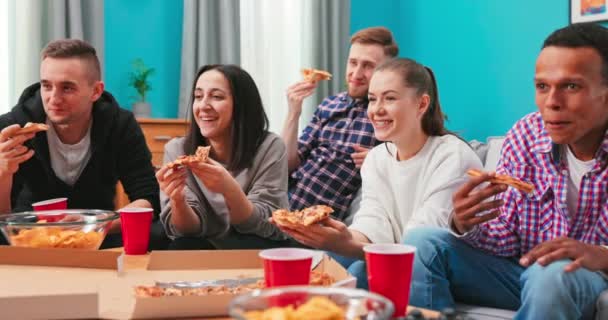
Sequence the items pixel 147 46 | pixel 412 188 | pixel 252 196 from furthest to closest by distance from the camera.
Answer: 1. pixel 147 46
2. pixel 252 196
3. pixel 412 188

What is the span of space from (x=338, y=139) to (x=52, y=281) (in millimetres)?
1996

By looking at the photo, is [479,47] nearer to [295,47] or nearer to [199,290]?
[295,47]

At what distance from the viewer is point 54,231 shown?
1.56 meters

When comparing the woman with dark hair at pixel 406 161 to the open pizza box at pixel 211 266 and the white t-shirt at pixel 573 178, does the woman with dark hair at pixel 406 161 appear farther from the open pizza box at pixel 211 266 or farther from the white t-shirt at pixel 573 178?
the open pizza box at pixel 211 266

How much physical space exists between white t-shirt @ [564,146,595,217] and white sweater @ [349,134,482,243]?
0.37 metres

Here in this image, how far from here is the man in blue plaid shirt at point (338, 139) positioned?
3.02 m

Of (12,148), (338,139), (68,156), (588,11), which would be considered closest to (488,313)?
(338,139)

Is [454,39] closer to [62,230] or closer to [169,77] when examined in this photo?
[169,77]

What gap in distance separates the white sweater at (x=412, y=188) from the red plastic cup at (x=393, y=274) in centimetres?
85


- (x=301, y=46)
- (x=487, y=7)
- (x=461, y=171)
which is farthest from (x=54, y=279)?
(x=301, y=46)

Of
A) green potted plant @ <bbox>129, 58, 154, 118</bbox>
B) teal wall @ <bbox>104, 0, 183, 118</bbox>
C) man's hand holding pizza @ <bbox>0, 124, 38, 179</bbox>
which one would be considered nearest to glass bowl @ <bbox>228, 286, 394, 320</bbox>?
man's hand holding pizza @ <bbox>0, 124, 38, 179</bbox>

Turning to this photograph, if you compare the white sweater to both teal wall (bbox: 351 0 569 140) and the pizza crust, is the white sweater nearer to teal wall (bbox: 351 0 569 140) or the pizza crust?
the pizza crust

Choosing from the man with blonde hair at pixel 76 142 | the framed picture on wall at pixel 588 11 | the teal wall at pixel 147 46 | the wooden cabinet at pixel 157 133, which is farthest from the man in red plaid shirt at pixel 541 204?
the teal wall at pixel 147 46

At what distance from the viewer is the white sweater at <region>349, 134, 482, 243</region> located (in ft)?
6.64
